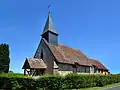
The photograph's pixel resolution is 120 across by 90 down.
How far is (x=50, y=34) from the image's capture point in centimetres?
4112

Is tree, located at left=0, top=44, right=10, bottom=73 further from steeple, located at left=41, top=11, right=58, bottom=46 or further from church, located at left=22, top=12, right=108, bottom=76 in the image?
steeple, located at left=41, top=11, right=58, bottom=46

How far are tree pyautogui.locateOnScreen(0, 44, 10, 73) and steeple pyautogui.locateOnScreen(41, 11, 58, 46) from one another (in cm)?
923

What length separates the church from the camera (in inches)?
1474

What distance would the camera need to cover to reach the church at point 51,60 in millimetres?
37438

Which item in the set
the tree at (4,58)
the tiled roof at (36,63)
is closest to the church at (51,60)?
the tiled roof at (36,63)

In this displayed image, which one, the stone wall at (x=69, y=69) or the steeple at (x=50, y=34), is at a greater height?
the steeple at (x=50, y=34)

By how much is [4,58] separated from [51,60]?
28.2 ft

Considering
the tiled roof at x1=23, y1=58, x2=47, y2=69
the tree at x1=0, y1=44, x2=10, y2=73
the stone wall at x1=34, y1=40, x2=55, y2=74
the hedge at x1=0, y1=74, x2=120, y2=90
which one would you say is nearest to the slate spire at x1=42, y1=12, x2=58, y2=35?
the stone wall at x1=34, y1=40, x2=55, y2=74

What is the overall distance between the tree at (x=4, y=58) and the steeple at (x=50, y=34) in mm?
9234

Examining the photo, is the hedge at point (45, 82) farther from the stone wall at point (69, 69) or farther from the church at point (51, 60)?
the church at point (51, 60)

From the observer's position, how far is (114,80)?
43.5 meters

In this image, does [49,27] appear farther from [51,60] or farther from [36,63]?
[36,63]

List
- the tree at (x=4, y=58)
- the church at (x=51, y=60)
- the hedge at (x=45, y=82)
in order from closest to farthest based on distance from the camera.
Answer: the hedge at (x=45, y=82), the tree at (x=4, y=58), the church at (x=51, y=60)

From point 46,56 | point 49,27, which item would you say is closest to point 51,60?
point 46,56
